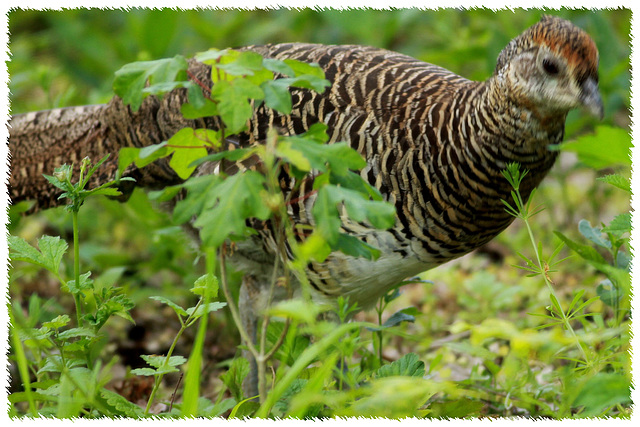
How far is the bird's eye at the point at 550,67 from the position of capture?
2258mm

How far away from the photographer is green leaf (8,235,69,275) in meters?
2.17

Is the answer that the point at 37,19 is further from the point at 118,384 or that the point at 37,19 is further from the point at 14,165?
the point at 118,384

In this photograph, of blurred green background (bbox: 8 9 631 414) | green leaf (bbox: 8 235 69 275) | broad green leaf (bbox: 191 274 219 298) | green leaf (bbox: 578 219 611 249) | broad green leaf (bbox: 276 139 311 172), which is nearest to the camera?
broad green leaf (bbox: 276 139 311 172)

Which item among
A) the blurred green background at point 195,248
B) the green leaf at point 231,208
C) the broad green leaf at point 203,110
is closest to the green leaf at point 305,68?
the broad green leaf at point 203,110

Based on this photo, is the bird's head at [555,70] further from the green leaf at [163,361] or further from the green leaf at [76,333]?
the green leaf at [76,333]

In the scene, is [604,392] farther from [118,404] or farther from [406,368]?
[118,404]

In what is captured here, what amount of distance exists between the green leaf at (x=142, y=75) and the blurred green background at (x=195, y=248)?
1473 millimetres

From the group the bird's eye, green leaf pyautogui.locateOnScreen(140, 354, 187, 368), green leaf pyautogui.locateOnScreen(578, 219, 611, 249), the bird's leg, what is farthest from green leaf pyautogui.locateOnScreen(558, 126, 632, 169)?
the bird's leg

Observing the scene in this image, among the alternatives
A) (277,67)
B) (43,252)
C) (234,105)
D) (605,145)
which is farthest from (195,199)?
(605,145)

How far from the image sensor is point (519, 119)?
2.38m

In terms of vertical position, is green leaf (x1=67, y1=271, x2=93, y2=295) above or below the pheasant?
below

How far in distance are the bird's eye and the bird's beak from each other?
0.32 feet

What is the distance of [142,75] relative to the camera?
1778 millimetres

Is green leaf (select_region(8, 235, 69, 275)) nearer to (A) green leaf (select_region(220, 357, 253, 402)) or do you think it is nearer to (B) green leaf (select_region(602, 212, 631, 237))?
(A) green leaf (select_region(220, 357, 253, 402))
